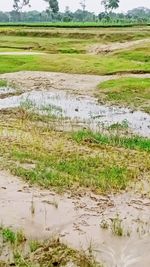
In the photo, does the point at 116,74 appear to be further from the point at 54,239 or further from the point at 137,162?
the point at 54,239

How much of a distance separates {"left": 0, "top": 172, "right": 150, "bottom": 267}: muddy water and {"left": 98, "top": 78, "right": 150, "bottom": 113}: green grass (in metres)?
11.2

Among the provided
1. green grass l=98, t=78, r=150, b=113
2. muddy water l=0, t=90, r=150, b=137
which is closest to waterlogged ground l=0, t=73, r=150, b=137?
muddy water l=0, t=90, r=150, b=137

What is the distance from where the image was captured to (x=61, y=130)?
17.3m

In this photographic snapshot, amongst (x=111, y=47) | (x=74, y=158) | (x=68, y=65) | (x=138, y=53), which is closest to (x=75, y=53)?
(x=111, y=47)

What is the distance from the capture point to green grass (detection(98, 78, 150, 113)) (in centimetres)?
2304

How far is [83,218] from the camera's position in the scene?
9602 mm

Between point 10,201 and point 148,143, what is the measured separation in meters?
5.56

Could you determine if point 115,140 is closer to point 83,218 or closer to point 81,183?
point 81,183

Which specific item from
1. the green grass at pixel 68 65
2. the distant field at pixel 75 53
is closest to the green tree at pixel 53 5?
the distant field at pixel 75 53

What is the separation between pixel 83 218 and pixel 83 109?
12.8 metres

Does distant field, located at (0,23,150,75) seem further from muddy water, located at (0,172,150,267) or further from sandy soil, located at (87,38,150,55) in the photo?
muddy water, located at (0,172,150,267)

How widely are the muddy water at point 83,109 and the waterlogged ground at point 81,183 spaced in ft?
0.21

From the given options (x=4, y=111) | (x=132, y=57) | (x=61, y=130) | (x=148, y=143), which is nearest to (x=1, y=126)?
(x=61, y=130)

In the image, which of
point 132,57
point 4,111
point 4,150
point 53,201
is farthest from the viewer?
point 132,57
